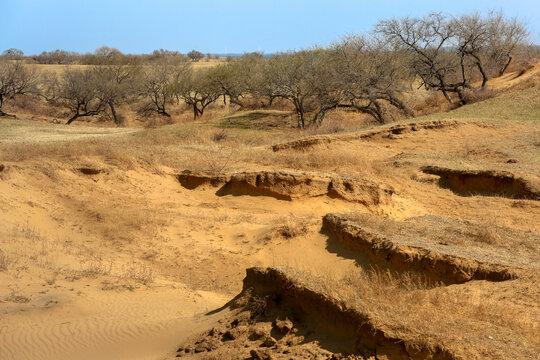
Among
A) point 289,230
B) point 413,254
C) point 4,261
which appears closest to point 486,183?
point 289,230

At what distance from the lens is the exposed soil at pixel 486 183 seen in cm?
1123

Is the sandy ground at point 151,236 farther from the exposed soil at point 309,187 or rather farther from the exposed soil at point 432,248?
the exposed soil at point 432,248

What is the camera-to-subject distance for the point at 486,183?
12.1 metres

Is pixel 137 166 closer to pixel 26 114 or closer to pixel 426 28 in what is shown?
pixel 426 28

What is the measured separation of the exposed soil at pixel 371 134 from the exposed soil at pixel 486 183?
3.37m

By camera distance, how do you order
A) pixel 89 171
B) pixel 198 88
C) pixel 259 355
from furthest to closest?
pixel 198 88 < pixel 89 171 < pixel 259 355

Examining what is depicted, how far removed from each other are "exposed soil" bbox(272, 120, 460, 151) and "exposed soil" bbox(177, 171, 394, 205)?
4.57 meters

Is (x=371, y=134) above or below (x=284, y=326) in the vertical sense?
above

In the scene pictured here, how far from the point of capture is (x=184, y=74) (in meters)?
34.9

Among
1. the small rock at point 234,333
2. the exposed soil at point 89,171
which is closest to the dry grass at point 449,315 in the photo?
the small rock at point 234,333

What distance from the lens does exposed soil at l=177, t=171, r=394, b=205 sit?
10578mm

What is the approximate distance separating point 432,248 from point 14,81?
102 feet

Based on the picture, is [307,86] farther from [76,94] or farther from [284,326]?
[284,326]

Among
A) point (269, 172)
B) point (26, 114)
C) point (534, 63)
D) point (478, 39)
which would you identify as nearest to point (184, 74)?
point (26, 114)
